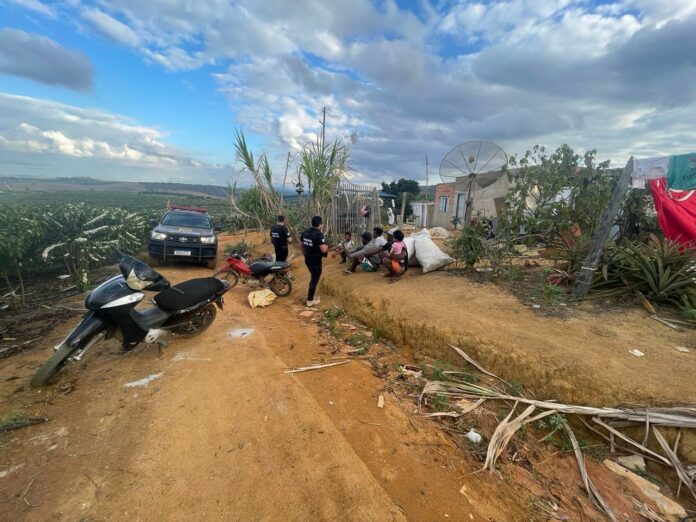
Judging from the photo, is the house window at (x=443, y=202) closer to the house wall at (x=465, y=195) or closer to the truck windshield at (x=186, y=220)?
the house wall at (x=465, y=195)

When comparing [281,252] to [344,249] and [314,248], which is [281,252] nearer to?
[344,249]

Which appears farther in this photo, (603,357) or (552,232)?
(552,232)

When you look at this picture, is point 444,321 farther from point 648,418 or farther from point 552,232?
point 552,232

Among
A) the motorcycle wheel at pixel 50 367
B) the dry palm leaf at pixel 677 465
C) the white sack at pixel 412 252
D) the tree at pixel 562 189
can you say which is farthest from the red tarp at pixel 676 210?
the motorcycle wheel at pixel 50 367

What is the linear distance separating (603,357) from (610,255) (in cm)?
266

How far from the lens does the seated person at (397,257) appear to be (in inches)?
241

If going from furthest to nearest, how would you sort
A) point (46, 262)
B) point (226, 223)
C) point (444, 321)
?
point (226, 223), point (46, 262), point (444, 321)

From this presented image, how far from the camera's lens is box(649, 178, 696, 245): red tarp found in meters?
5.13

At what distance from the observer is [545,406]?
2.78 meters

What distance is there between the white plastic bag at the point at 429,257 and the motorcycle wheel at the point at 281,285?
3.01m

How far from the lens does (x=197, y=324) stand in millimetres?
4402

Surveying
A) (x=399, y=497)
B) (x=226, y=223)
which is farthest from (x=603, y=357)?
(x=226, y=223)

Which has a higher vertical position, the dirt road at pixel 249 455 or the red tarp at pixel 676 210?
the red tarp at pixel 676 210

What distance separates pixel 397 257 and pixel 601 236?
3236 mm
